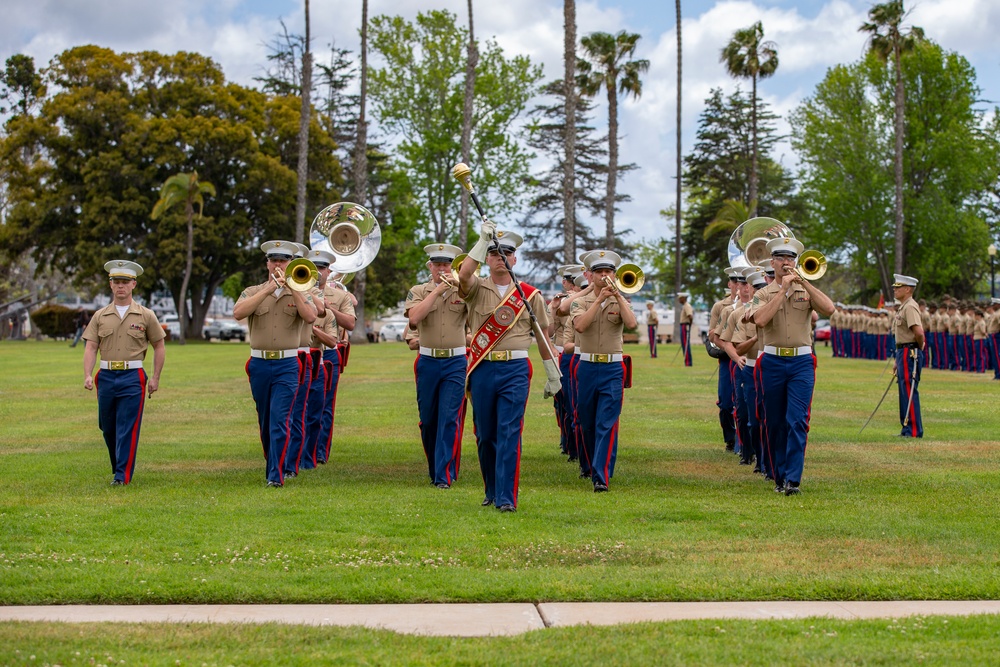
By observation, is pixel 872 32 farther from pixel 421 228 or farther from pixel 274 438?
pixel 274 438

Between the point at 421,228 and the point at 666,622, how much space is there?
210ft

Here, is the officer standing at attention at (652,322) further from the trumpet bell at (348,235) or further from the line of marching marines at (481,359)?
the line of marching marines at (481,359)

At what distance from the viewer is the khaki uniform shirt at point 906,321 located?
52.1ft

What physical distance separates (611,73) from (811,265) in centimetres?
4708

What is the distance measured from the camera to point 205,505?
9828mm

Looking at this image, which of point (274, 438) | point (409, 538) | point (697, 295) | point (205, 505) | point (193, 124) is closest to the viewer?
point (409, 538)

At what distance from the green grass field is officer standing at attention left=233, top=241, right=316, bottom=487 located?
0.60m

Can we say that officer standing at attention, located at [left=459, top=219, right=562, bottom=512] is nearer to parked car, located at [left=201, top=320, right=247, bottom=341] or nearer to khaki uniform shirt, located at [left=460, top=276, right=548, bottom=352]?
khaki uniform shirt, located at [left=460, top=276, right=548, bottom=352]

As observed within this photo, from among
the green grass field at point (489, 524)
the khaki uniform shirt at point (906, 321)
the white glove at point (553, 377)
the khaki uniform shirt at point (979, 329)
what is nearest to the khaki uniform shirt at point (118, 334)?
the green grass field at point (489, 524)

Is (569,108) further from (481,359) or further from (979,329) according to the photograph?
(481,359)

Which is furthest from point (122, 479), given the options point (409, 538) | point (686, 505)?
point (686, 505)

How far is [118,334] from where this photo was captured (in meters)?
11.2

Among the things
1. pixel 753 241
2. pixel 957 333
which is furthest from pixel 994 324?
pixel 753 241

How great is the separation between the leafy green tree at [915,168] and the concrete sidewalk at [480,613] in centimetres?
5796
